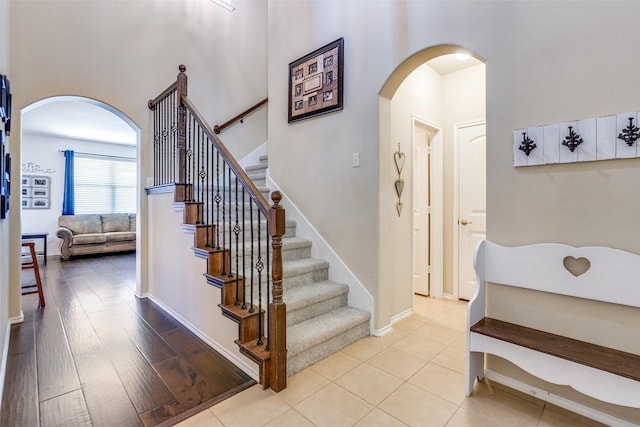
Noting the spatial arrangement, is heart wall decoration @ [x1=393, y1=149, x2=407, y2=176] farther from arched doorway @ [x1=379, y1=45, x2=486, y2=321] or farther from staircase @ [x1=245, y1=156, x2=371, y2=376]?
staircase @ [x1=245, y1=156, x2=371, y2=376]

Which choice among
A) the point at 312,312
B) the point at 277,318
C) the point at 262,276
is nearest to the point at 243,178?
the point at 262,276

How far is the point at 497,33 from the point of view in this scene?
6.30 feet

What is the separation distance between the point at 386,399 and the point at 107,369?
189cm

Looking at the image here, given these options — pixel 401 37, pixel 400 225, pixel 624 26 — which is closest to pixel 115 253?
pixel 400 225

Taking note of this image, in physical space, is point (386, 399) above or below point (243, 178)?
below

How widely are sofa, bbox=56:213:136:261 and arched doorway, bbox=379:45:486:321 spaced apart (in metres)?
6.56

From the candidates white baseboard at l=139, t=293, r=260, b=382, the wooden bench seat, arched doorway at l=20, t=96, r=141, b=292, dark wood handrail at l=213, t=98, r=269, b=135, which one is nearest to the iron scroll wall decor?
the wooden bench seat

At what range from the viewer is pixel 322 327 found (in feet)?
7.57

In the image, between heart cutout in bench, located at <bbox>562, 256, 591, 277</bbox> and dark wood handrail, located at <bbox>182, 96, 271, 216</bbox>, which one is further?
dark wood handrail, located at <bbox>182, 96, 271, 216</bbox>

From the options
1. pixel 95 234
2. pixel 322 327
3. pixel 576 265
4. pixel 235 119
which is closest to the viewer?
pixel 576 265

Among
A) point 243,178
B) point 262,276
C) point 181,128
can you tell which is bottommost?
point 262,276

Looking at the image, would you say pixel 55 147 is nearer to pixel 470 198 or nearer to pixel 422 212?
pixel 422 212

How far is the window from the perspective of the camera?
7426 millimetres

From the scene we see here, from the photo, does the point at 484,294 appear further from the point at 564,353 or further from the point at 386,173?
the point at 386,173
